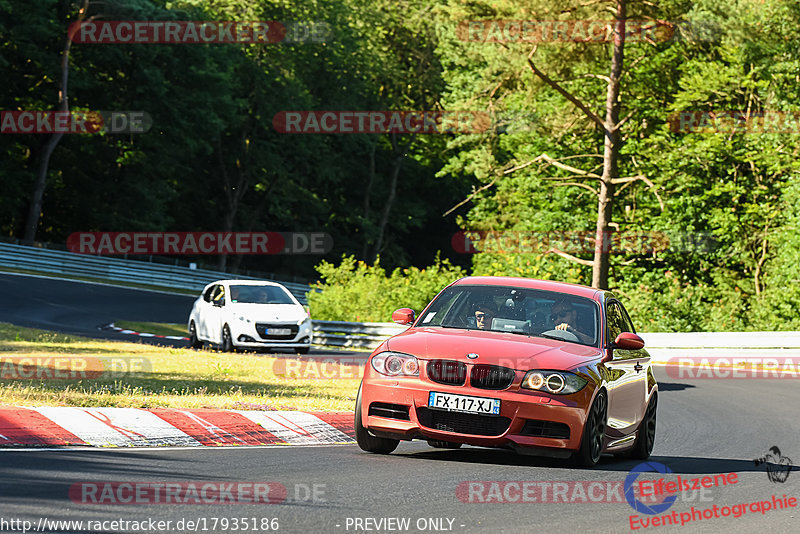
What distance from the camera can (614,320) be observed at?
11367 millimetres

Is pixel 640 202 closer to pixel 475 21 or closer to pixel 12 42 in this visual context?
pixel 475 21

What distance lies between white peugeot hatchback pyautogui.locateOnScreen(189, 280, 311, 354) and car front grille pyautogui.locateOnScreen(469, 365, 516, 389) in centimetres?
1689

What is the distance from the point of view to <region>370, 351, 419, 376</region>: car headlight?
9625mm

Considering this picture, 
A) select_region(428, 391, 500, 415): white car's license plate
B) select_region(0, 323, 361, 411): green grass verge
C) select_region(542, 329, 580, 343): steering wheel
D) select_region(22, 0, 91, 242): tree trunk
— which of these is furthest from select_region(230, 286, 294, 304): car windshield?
select_region(22, 0, 91, 242): tree trunk

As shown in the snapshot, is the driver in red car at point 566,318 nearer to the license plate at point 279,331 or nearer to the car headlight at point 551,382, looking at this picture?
the car headlight at point 551,382

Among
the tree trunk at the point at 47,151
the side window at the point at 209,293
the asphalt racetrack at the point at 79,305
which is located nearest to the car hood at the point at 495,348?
the side window at the point at 209,293

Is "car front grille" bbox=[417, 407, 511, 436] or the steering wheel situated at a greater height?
the steering wheel

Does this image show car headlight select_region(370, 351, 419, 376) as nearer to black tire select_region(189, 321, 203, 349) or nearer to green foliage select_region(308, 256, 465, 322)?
black tire select_region(189, 321, 203, 349)

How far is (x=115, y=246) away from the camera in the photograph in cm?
6378

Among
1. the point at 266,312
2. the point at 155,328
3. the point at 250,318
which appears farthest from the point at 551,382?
the point at 155,328

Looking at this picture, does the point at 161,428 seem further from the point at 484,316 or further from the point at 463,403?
the point at 484,316

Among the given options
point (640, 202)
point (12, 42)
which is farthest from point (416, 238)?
point (640, 202)

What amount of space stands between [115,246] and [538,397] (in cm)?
5681

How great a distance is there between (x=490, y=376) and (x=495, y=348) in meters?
0.29
